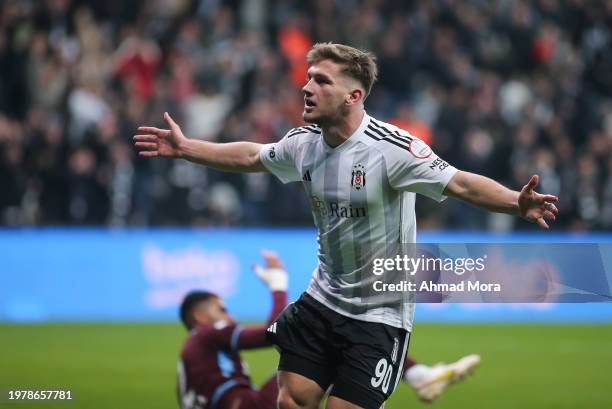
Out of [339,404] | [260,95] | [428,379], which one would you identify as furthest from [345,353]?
[260,95]

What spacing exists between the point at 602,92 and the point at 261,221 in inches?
286

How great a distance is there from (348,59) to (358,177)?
67cm

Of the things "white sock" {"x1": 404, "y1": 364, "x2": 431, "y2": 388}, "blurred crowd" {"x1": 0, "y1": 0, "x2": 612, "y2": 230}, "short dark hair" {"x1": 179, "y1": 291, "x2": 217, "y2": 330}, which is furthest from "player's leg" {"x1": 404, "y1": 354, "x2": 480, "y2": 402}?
"blurred crowd" {"x1": 0, "y1": 0, "x2": 612, "y2": 230}

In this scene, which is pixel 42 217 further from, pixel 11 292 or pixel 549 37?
pixel 549 37

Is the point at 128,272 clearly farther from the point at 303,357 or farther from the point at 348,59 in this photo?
the point at 348,59

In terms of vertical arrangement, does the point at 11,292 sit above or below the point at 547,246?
above

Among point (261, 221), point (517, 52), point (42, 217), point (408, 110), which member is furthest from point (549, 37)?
point (42, 217)

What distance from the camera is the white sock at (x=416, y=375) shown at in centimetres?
745

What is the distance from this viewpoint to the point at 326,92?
20.1 feet

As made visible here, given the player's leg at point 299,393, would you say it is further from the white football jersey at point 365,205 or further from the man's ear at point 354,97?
the man's ear at point 354,97

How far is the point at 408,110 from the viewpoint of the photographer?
1827 centimetres

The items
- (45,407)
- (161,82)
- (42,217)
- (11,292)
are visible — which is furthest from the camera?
(161,82)

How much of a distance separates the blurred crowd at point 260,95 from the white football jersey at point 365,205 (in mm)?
10858

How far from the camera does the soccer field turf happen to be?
1011 cm
